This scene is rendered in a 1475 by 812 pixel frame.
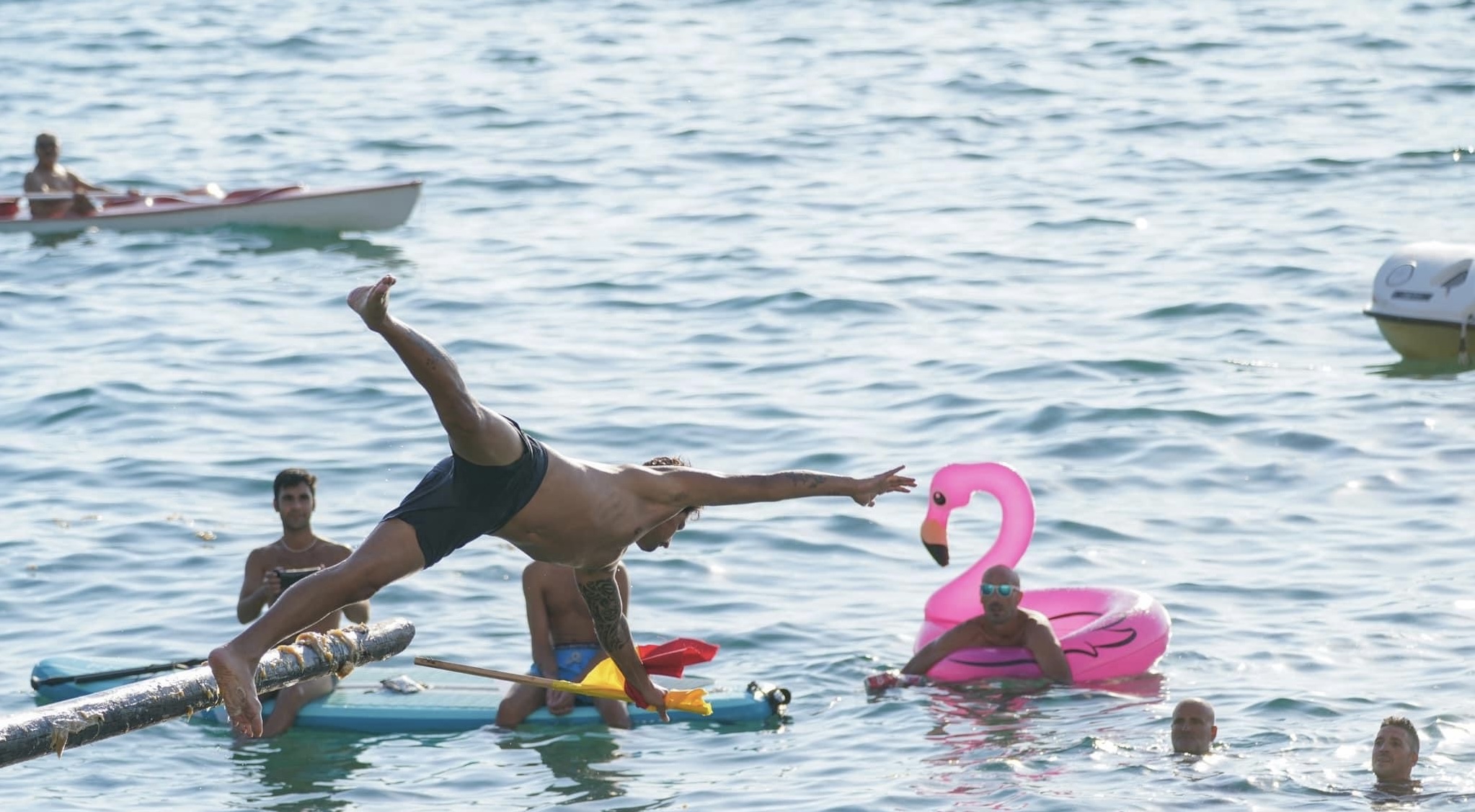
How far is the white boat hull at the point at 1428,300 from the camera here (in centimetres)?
1736

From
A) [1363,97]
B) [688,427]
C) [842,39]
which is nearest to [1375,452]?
[688,427]

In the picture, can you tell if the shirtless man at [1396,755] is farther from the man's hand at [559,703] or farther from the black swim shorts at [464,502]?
the black swim shorts at [464,502]

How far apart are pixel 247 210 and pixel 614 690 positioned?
1716cm

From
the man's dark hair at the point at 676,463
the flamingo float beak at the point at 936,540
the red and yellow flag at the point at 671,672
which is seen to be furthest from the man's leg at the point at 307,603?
the flamingo float beak at the point at 936,540

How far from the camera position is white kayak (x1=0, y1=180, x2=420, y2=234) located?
2355 cm

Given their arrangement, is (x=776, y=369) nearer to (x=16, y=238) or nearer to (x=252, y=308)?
(x=252, y=308)

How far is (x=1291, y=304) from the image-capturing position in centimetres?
1997

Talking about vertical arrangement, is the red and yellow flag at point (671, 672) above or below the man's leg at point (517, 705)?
above

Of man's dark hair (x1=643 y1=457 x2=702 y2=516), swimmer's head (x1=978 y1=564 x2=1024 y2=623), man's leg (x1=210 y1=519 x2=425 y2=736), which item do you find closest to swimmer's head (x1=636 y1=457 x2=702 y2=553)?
man's dark hair (x1=643 y1=457 x2=702 y2=516)

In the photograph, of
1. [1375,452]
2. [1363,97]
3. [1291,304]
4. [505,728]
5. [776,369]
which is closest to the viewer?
[505,728]

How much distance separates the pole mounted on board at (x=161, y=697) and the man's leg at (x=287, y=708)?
433 cm

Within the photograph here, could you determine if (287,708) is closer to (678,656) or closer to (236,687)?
(678,656)

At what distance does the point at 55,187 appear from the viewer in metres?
23.4

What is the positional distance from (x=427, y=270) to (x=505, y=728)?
476 inches
